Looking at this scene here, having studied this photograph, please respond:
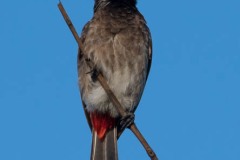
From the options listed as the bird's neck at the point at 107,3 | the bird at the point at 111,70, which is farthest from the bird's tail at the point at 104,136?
the bird's neck at the point at 107,3

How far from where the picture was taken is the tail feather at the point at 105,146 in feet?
17.1

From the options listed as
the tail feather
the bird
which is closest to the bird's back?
the bird

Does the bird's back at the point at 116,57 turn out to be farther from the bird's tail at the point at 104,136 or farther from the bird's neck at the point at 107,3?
the bird's neck at the point at 107,3

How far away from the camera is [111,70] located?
16.8 ft

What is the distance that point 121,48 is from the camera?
521 centimetres

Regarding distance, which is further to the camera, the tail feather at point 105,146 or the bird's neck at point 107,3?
the bird's neck at point 107,3

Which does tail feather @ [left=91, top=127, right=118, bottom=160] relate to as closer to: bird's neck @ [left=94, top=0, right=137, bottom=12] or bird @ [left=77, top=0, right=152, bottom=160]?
bird @ [left=77, top=0, right=152, bottom=160]

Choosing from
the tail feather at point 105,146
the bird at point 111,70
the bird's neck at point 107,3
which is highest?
the bird's neck at point 107,3

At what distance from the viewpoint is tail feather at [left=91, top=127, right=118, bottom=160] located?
17.1ft

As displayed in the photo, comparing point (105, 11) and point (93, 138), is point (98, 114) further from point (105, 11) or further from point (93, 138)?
point (105, 11)

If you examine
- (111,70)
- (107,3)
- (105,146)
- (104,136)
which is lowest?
A: (105,146)

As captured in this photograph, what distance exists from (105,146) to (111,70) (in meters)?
0.79

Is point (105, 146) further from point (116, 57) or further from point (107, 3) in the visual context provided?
point (107, 3)

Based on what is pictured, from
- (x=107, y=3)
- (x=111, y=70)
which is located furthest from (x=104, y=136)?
(x=107, y=3)
